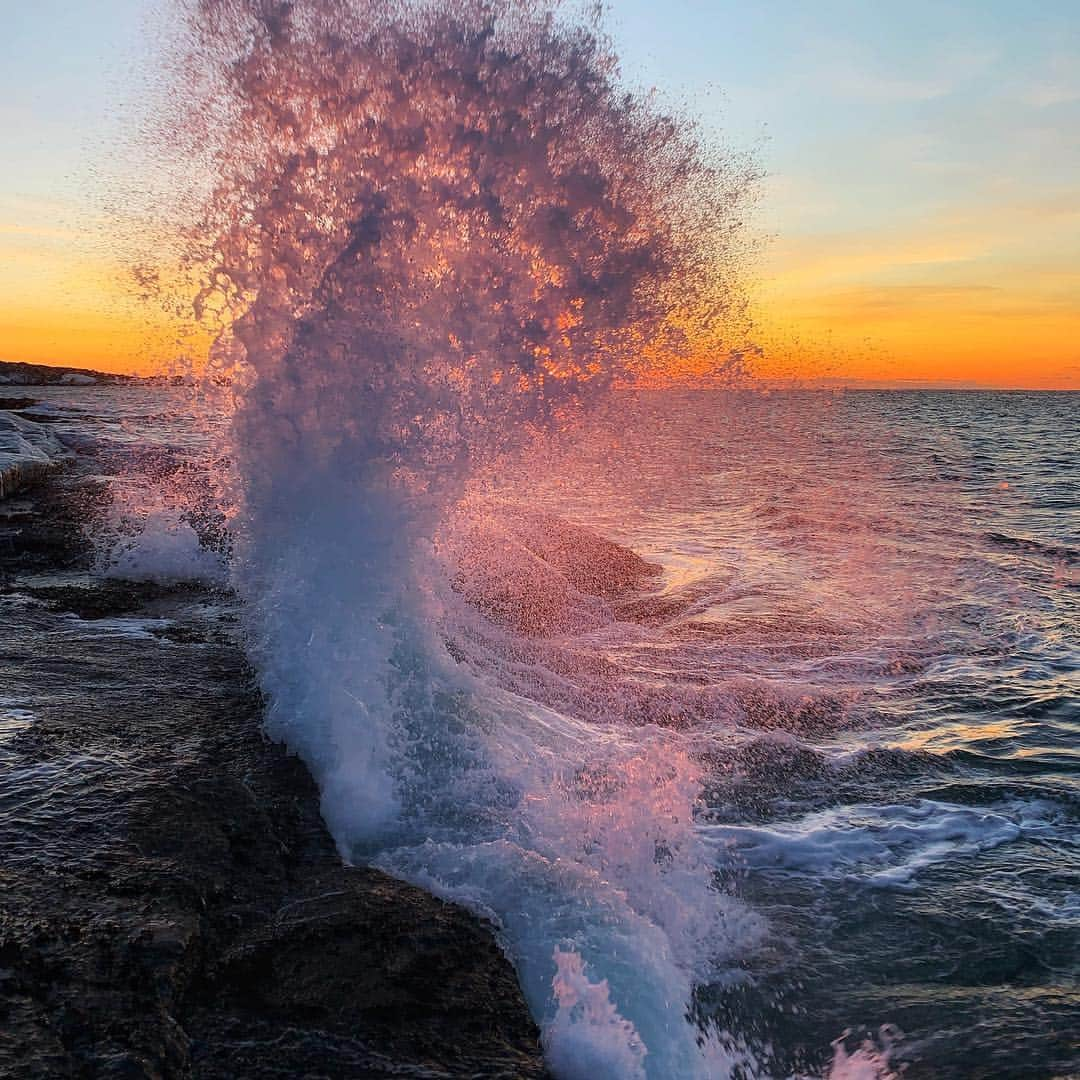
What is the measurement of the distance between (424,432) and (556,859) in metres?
3.54

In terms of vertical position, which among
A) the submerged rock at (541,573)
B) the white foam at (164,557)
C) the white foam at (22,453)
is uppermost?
the white foam at (22,453)

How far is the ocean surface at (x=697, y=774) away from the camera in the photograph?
3.24 m

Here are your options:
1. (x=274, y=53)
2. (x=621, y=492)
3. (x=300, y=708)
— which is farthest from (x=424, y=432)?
(x=621, y=492)

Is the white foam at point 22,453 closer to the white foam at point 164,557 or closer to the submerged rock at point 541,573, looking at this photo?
the white foam at point 164,557

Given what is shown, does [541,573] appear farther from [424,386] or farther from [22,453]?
[22,453]

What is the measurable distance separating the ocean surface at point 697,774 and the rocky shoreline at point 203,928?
254 mm

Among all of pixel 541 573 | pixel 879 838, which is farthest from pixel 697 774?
pixel 541 573

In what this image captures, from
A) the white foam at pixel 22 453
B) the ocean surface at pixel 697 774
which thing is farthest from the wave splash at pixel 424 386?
the white foam at pixel 22 453

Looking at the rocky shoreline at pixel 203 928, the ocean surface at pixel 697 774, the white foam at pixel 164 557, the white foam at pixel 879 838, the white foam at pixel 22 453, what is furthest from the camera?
the white foam at pixel 22 453

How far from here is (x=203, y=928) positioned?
289 cm

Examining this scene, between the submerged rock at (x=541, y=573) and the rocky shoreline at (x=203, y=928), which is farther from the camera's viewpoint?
the submerged rock at (x=541, y=573)

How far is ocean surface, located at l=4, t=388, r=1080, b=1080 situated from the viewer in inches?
127

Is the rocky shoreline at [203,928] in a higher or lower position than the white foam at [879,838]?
higher

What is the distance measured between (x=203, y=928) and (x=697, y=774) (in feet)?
10.2
